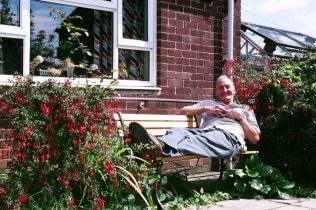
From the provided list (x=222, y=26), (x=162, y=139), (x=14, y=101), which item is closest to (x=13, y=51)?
(x=14, y=101)

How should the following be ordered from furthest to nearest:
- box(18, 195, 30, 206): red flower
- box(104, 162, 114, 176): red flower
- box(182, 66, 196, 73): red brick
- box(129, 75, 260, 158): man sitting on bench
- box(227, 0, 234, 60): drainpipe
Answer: box(227, 0, 234, 60): drainpipe
box(182, 66, 196, 73): red brick
box(129, 75, 260, 158): man sitting on bench
box(104, 162, 114, 176): red flower
box(18, 195, 30, 206): red flower

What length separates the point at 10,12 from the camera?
16.2ft

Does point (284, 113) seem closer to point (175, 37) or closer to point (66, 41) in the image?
point (175, 37)

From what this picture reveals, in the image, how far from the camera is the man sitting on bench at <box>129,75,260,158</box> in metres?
4.24

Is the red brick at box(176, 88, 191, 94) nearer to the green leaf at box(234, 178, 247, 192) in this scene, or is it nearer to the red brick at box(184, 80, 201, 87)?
the red brick at box(184, 80, 201, 87)

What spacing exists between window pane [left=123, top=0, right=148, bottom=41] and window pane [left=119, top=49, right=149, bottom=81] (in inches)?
7.6

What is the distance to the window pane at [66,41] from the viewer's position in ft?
17.0

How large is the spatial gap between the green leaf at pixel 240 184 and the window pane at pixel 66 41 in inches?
69.8

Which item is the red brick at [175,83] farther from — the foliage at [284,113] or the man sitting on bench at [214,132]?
the man sitting on bench at [214,132]

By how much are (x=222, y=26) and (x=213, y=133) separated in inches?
99.9

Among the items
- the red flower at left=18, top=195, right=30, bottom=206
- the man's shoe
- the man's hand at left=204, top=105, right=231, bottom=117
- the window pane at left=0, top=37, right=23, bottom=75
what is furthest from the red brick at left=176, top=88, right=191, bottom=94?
the red flower at left=18, top=195, right=30, bottom=206

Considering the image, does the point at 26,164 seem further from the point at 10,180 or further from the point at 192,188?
the point at 192,188

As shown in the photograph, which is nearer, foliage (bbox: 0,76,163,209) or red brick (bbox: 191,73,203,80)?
foliage (bbox: 0,76,163,209)

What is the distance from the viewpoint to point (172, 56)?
6.14 m
